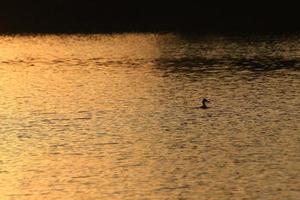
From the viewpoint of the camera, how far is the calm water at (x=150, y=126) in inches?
1063

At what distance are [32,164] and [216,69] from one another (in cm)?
2997

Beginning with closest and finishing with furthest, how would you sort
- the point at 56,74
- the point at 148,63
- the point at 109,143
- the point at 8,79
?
the point at 109,143, the point at 8,79, the point at 56,74, the point at 148,63

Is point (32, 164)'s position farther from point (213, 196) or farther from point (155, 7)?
point (155, 7)

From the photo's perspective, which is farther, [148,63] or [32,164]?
[148,63]

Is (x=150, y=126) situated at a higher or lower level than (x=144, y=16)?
higher

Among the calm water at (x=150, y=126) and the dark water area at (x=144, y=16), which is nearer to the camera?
the calm water at (x=150, y=126)

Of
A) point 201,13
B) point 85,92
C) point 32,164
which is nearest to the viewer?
point 32,164

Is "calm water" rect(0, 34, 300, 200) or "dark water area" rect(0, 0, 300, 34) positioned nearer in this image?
"calm water" rect(0, 34, 300, 200)

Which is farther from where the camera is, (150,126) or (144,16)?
(144,16)

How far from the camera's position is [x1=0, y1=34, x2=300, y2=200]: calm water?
27.0 meters

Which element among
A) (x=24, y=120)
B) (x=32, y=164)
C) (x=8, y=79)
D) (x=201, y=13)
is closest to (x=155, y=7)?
(x=201, y=13)

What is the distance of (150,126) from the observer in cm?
3716

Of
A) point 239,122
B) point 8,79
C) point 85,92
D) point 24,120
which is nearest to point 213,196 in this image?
point 239,122

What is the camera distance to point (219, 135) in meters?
34.8
